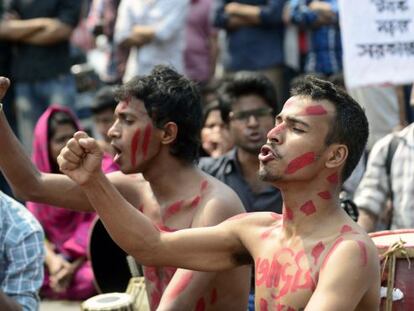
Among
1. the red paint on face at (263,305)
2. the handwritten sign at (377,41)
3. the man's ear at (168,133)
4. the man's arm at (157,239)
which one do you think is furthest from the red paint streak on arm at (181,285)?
the handwritten sign at (377,41)

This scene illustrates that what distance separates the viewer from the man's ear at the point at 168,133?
4324mm

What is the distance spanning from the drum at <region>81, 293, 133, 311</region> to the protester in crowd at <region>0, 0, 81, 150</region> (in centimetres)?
373

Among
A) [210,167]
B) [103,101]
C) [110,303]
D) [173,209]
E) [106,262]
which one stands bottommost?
[106,262]

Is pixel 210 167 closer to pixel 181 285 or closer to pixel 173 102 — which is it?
pixel 173 102

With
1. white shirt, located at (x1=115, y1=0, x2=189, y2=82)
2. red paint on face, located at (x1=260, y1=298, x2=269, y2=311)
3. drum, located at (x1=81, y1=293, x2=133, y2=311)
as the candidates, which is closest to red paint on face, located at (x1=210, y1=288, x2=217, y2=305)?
drum, located at (x1=81, y1=293, x2=133, y2=311)

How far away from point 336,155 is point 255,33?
4.66 meters

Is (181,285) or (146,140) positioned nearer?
(181,285)

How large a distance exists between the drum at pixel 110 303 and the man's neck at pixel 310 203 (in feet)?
4.07

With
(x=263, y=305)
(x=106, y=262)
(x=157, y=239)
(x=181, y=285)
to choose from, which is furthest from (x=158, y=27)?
(x=263, y=305)

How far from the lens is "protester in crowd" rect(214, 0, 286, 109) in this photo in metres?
7.84

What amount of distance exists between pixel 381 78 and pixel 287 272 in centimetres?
303

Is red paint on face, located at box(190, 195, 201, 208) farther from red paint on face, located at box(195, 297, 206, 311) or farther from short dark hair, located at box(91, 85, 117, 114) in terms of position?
short dark hair, located at box(91, 85, 117, 114)

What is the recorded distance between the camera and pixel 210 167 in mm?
6109

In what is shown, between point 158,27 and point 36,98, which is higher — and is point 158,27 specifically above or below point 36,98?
above
